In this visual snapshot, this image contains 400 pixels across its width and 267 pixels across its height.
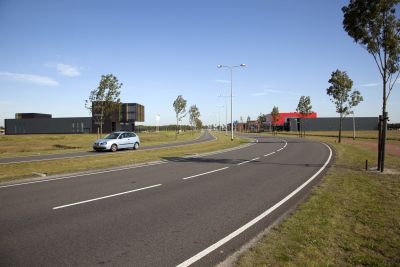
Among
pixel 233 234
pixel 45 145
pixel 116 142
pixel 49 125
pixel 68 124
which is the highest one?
pixel 68 124

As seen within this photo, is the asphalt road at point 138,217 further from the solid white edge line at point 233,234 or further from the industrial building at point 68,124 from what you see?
the industrial building at point 68,124

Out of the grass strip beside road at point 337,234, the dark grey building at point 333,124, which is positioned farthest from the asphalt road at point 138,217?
the dark grey building at point 333,124

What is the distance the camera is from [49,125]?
105875mm

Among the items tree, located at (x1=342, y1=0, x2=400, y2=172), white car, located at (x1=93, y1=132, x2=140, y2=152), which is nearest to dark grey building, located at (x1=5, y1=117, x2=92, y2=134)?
white car, located at (x1=93, y1=132, x2=140, y2=152)

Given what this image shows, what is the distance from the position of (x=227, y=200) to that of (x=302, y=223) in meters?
2.48

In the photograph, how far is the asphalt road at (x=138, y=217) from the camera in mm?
4871

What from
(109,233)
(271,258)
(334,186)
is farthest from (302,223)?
(334,186)

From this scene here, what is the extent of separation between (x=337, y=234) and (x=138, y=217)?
3859mm

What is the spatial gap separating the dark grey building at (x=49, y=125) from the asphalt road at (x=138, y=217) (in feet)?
318

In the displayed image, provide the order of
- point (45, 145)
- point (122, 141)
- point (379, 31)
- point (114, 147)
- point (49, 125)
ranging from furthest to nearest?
point (49, 125) → point (45, 145) → point (122, 141) → point (114, 147) → point (379, 31)

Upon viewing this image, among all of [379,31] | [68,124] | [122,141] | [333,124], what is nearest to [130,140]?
[122,141]

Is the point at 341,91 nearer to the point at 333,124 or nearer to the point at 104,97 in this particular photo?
the point at 104,97

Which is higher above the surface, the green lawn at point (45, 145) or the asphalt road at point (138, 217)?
the asphalt road at point (138, 217)

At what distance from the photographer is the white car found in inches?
1047
